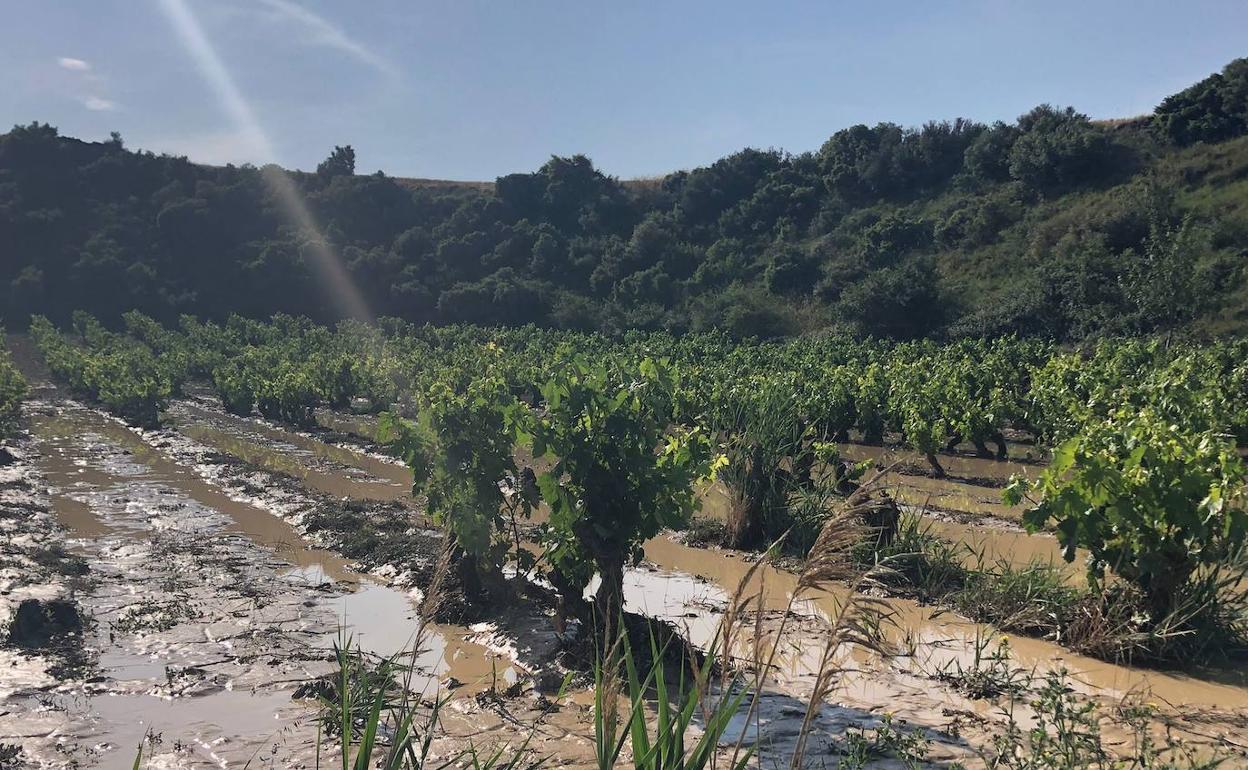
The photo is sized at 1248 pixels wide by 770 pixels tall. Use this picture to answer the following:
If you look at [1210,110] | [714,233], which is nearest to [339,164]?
[714,233]

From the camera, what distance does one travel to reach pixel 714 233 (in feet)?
189

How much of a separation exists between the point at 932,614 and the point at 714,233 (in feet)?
169

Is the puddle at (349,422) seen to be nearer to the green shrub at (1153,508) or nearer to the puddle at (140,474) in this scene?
the puddle at (140,474)

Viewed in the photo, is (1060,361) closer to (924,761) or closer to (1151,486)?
(1151,486)

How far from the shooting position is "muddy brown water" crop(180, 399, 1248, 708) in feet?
18.7

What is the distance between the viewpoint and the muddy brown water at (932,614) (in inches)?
225

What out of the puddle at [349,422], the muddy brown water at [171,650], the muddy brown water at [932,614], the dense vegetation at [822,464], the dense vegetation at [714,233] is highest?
the dense vegetation at [714,233]

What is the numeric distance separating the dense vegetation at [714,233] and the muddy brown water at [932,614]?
22669 millimetres

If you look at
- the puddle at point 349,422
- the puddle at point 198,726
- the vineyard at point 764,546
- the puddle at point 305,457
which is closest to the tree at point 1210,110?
the vineyard at point 764,546

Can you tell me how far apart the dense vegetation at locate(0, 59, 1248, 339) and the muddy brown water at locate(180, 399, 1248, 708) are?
74.4ft

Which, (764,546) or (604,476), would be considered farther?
(764,546)

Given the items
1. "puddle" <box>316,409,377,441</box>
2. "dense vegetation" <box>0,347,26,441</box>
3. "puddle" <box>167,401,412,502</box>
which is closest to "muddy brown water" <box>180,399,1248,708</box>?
"puddle" <box>167,401,412,502</box>

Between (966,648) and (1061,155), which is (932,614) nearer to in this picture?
(966,648)

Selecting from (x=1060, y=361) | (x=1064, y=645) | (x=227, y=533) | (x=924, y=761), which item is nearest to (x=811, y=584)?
(x=924, y=761)
